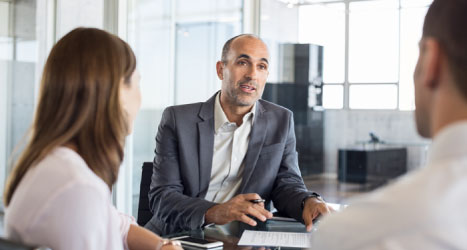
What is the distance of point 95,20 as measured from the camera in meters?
4.51

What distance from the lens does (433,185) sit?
781mm

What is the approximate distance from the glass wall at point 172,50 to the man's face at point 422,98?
12.9 feet

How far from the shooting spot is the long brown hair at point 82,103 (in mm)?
1355

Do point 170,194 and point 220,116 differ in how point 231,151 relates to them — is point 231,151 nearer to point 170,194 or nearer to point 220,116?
point 220,116

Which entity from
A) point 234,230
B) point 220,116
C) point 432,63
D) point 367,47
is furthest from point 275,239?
point 367,47

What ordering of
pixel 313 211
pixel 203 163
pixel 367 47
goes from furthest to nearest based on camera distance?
pixel 367 47
pixel 203 163
pixel 313 211

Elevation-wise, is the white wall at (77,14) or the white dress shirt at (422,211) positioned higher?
the white wall at (77,14)

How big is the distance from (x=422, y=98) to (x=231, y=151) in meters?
1.81

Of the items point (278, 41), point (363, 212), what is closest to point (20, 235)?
point (363, 212)

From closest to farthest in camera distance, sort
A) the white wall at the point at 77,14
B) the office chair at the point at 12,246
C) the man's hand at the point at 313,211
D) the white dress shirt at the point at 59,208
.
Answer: the office chair at the point at 12,246 → the white dress shirt at the point at 59,208 → the man's hand at the point at 313,211 → the white wall at the point at 77,14

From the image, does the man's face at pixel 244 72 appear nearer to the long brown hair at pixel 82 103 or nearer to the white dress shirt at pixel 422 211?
the long brown hair at pixel 82 103

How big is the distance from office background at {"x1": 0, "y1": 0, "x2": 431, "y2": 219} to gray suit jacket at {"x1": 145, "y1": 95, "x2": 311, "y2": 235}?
1526mm

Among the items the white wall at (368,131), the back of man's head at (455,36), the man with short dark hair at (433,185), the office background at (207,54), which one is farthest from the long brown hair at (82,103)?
the white wall at (368,131)

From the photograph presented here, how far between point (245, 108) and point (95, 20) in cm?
221
